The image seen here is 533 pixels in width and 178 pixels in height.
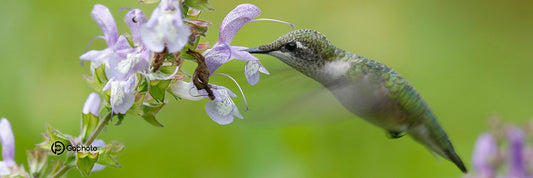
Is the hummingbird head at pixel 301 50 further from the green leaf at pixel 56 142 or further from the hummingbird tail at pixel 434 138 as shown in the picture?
the green leaf at pixel 56 142

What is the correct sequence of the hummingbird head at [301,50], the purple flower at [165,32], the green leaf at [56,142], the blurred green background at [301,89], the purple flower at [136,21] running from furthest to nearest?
the blurred green background at [301,89]
the hummingbird head at [301,50]
the green leaf at [56,142]
the purple flower at [136,21]
the purple flower at [165,32]

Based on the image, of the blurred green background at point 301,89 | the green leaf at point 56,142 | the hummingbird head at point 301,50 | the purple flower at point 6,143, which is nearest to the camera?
the green leaf at point 56,142

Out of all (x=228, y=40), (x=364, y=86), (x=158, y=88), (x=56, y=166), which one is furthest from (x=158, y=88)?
(x=364, y=86)

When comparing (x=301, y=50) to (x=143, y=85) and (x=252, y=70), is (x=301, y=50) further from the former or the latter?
(x=143, y=85)

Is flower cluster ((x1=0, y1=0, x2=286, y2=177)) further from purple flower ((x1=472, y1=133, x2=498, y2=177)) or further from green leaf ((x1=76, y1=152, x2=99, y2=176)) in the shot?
purple flower ((x1=472, y1=133, x2=498, y2=177))

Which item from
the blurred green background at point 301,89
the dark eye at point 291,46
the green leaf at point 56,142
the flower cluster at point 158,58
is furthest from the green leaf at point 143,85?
the dark eye at point 291,46

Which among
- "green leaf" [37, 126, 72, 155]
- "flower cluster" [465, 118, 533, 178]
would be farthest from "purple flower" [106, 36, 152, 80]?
"flower cluster" [465, 118, 533, 178]
